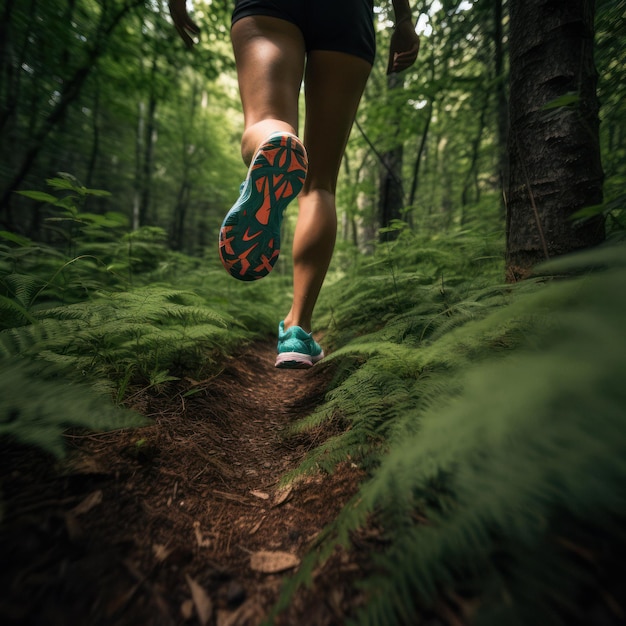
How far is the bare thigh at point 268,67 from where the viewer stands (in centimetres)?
147

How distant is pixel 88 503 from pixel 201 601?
342 mm

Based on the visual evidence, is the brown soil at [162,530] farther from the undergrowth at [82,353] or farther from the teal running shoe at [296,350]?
the teal running shoe at [296,350]

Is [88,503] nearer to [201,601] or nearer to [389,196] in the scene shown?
[201,601]

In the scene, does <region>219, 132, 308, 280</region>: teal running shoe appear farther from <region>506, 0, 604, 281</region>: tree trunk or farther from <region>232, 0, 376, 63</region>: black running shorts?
<region>506, 0, 604, 281</region>: tree trunk

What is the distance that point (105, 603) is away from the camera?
1.77ft

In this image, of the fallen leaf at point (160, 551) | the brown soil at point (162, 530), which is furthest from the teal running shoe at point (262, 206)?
the fallen leaf at point (160, 551)

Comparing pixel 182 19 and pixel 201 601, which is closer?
pixel 201 601

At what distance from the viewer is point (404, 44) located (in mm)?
2074

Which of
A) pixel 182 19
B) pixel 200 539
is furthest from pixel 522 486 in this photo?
pixel 182 19

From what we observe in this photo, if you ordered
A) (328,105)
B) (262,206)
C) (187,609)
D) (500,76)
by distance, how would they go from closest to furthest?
(187,609)
(262,206)
(328,105)
(500,76)

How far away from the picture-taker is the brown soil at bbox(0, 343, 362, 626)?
21.6 inches

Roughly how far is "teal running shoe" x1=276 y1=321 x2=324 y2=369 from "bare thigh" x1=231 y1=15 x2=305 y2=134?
3.51ft

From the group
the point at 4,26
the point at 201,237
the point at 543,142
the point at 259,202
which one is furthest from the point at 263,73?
the point at 201,237

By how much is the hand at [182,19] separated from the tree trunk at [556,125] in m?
1.91
